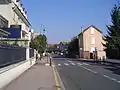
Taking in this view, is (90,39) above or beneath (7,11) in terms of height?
beneath

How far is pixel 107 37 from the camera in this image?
7656 cm

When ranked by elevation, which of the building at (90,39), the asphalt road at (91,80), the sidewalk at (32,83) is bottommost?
the asphalt road at (91,80)

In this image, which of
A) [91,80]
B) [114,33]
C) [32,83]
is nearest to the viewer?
[32,83]

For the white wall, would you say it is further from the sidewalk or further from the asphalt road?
the sidewalk

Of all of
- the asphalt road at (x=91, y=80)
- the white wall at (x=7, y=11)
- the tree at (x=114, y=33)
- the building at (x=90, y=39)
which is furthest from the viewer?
the building at (x=90, y=39)

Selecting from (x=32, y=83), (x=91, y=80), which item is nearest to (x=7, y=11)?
(x=91, y=80)

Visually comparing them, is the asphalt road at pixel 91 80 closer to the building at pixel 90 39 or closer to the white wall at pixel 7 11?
the white wall at pixel 7 11

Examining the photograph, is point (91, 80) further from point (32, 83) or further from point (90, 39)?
point (90, 39)

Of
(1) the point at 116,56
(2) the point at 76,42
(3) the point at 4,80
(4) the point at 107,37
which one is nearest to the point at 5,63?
(3) the point at 4,80

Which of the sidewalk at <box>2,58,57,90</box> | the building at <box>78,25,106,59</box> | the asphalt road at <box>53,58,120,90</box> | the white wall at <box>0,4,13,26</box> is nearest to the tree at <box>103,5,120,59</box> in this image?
the building at <box>78,25,106,59</box>

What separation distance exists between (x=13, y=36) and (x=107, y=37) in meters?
40.2

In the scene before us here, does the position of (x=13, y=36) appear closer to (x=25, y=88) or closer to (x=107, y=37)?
(x=25, y=88)

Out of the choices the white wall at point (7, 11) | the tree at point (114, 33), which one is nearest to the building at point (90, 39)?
the tree at point (114, 33)

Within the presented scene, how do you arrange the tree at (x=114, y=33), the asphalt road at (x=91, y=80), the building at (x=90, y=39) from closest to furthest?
the asphalt road at (x=91, y=80) → the tree at (x=114, y=33) → the building at (x=90, y=39)
